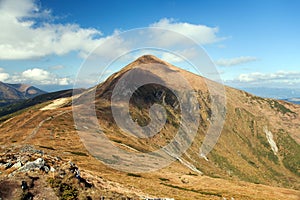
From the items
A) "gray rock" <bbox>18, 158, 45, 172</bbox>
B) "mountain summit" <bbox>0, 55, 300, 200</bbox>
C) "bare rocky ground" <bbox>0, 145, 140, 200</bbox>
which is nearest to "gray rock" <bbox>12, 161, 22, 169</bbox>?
"bare rocky ground" <bbox>0, 145, 140, 200</bbox>

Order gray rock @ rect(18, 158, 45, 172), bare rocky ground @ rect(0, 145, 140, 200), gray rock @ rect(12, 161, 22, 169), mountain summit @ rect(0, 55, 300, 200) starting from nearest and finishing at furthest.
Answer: bare rocky ground @ rect(0, 145, 140, 200), gray rock @ rect(18, 158, 45, 172), gray rock @ rect(12, 161, 22, 169), mountain summit @ rect(0, 55, 300, 200)

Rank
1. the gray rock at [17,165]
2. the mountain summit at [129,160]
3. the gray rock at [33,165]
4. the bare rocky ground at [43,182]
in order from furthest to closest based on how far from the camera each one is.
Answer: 1. the mountain summit at [129,160]
2. the gray rock at [17,165]
3. the gray rock at [33,165]
4. the bare rocky ground at [43,182]

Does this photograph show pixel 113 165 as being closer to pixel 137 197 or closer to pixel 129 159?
pixel 129 159

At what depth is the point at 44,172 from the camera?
106ft

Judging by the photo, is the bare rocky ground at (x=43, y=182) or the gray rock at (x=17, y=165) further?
the gray rock at (x=17, y=165)

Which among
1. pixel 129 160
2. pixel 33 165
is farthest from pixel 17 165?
pixel 129 160

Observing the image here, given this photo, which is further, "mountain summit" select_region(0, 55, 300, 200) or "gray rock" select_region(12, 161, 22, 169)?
"mountain summit" select_region(0, 55, 300, 200)

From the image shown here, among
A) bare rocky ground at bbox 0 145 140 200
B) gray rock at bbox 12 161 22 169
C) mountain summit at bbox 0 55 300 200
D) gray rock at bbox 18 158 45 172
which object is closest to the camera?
bare rocky ground at bbox 0 145 140 200

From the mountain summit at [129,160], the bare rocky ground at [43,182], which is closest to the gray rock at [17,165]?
the bare rocky ground at [43,182]

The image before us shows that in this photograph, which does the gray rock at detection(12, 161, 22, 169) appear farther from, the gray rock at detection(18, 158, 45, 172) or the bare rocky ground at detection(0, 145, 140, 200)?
the gray rock at detection(18, 158, 45, 172)

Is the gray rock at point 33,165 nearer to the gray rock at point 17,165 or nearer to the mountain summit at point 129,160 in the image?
the mountain summit at point 129,160

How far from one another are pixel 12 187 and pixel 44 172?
448 centimetres

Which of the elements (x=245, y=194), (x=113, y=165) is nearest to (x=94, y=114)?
(x=113, y=165)

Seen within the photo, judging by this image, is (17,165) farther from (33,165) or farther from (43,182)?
(43,182)
